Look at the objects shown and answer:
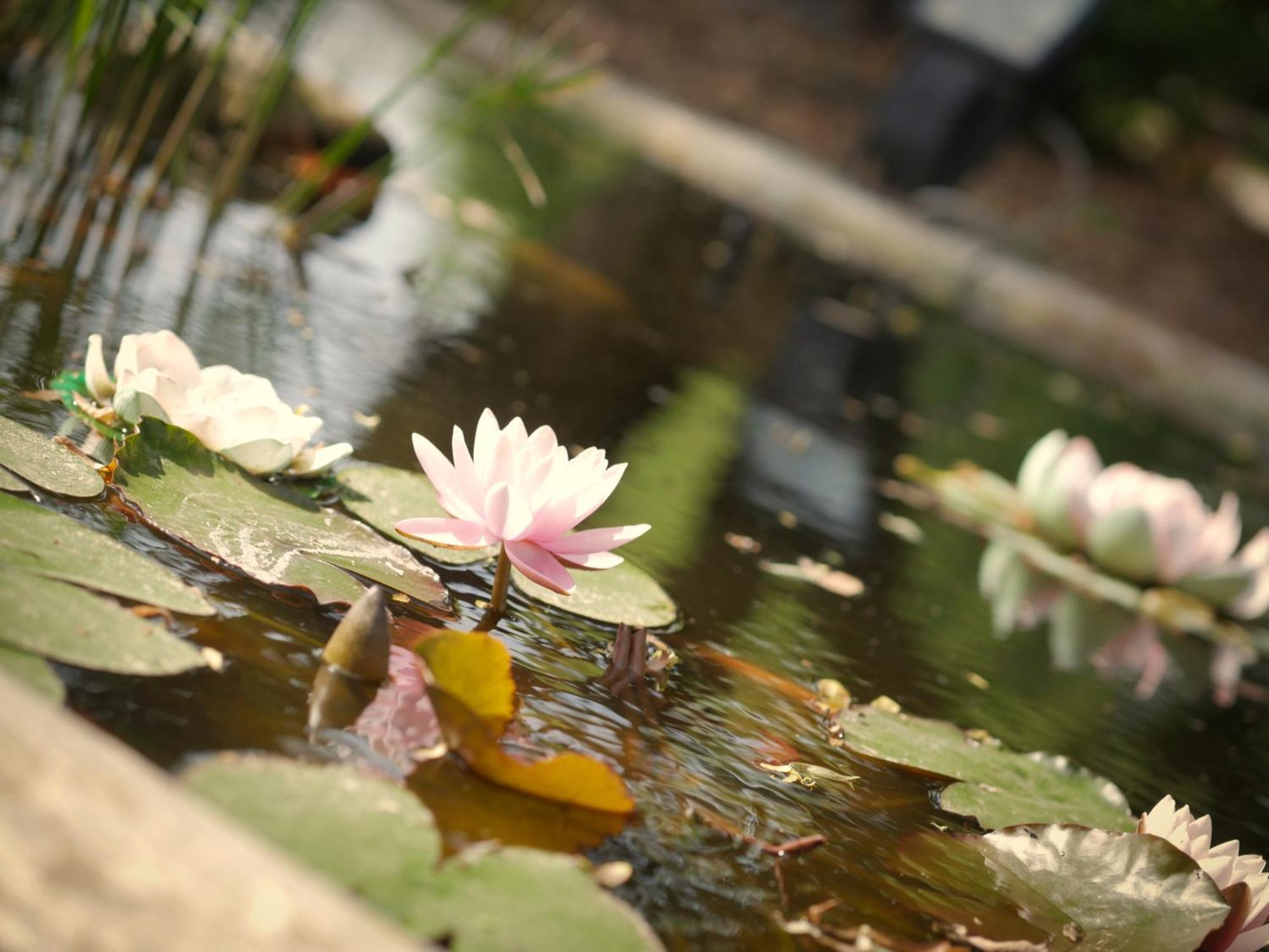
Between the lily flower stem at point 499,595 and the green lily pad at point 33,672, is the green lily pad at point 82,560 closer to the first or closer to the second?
the green lily pad at point 33,672

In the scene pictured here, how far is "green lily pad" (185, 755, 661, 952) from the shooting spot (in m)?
0.63

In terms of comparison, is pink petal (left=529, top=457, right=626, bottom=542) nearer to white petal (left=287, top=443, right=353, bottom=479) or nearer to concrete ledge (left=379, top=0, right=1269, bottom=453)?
white petal (left=287, top=443, right=353, bottom=479)

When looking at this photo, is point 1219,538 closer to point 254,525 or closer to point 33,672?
point 254,525

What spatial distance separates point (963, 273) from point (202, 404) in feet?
19.4

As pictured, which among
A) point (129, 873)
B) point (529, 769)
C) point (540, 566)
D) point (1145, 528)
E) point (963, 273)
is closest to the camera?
point (129, 873)

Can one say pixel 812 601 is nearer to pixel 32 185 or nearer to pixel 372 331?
pixel 372 331

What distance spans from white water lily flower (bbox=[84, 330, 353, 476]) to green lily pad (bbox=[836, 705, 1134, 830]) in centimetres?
52

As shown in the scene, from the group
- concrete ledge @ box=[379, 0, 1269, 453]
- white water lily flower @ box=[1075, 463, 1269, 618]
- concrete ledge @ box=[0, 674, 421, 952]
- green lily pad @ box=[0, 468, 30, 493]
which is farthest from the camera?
concrete ledge @ box=[379, 0, 1269, 453]

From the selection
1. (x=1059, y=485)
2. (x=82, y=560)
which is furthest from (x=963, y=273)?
(x=82, y=560)

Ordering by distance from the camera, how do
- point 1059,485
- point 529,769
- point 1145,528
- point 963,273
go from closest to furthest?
point 529,769
point 1145,528
point 1059,485
point 963,273

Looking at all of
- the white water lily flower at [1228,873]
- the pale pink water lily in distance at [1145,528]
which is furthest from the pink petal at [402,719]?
the pale pink water lily in distance at [1145,528]

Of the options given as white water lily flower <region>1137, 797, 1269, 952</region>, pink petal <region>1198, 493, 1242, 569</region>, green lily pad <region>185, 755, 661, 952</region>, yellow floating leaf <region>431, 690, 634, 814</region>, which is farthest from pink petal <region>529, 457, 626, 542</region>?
pink petal <region>1198, 493, 1242, 569</region>

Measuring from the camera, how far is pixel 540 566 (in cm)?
100

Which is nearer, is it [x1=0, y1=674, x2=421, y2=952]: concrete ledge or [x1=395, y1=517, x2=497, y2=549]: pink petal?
[x1=0, y1=674, x2=421, y2=952]: concrete ledge
